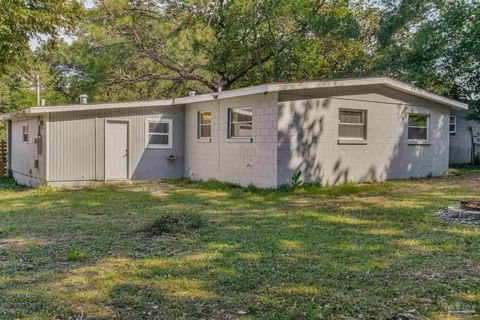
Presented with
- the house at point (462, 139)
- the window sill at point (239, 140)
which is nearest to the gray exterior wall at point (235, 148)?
the window sill at point (239, 140)

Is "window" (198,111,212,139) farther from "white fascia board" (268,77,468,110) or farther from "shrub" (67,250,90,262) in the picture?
"shrub" (67,250,90,262)

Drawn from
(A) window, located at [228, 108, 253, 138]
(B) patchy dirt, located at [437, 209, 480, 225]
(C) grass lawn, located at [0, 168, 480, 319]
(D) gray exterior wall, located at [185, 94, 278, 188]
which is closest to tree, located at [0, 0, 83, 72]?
(D) gray exterior wall, located at [185, 94, 278, 188]

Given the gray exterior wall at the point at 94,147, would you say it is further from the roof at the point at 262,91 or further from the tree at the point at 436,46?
the tree at the point at 436,46

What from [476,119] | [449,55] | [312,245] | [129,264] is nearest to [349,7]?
[449,55]

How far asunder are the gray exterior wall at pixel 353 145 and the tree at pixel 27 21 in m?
7.08

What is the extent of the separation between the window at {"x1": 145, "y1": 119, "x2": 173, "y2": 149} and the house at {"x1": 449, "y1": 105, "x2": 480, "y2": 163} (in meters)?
14.2

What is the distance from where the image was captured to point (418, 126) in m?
13.9

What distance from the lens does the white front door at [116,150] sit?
12.5 m

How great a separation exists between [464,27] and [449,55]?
50.4 inches

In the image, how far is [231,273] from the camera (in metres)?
4.14

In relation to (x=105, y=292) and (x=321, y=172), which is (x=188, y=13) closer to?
(x=321, y=172)

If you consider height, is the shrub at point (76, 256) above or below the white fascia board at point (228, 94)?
below

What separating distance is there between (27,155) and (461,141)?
19.2 metres

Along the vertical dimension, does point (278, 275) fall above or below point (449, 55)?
below
